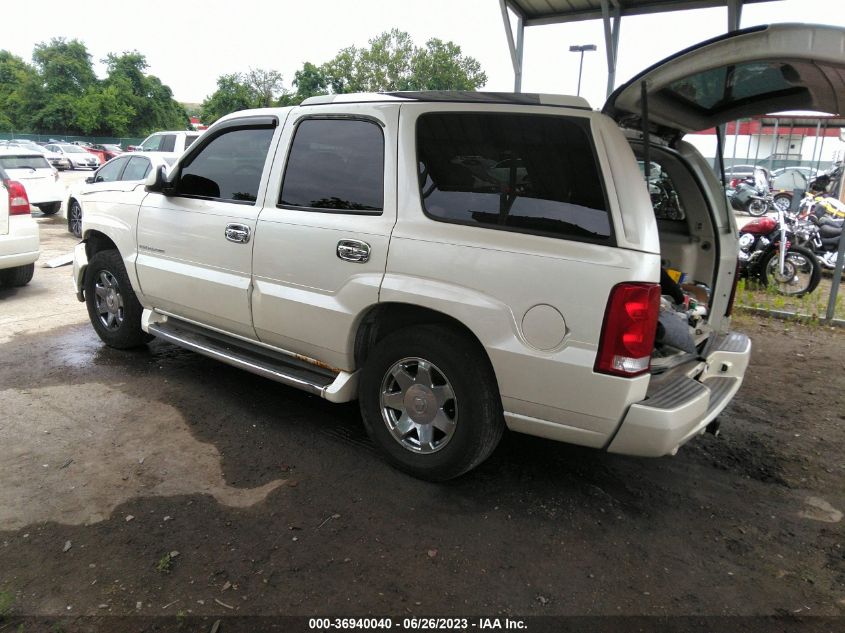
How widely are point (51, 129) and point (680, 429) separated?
66.9 metres

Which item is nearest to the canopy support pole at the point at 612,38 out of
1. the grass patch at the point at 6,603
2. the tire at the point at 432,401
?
the tire at the point at 432,401

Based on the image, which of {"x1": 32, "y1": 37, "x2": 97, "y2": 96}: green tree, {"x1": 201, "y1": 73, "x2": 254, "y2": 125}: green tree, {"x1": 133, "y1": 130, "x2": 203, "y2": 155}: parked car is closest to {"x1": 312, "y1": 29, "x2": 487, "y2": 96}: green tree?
{"x1": 201, "y1": 73, "x2": 254, "y2": 125}: green tree

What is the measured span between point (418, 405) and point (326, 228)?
3.73ft

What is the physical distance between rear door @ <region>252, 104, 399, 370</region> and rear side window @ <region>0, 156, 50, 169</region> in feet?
40.6

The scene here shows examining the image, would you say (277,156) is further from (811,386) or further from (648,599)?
(811,386)

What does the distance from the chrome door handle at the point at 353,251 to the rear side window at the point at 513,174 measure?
413mm

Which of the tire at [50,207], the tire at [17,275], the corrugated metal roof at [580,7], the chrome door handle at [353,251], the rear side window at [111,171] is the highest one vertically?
the corrugated metal roof at [580,7]

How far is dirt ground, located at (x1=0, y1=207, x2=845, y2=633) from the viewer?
2566 mm

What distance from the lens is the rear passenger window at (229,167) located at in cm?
403

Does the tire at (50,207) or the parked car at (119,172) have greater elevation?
the parked car at (119,172)

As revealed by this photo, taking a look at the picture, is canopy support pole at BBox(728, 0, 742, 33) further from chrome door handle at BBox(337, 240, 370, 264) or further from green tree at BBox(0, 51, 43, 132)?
green tree at BBox(0, 51, 43, 132)

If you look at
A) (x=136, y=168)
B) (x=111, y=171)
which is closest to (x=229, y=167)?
(x=136, y=168)

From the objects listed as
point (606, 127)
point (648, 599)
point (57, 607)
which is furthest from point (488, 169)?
point (57, 607)

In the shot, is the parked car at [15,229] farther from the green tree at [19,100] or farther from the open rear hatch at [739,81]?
the green tree at [19,100]
